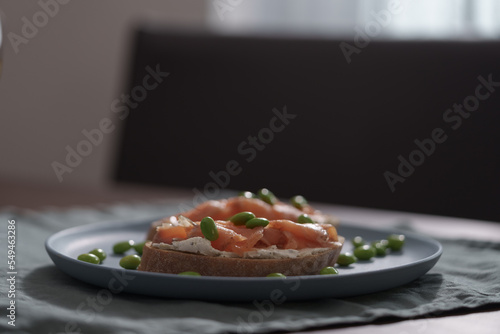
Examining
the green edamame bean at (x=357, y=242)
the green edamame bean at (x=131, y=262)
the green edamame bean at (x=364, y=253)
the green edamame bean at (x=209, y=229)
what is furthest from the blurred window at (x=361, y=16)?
the green edamame bean at (x=209, y=229)

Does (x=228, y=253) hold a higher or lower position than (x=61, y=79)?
lower

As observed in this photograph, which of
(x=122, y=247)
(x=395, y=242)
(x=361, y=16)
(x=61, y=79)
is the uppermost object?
(x=361, y=16)

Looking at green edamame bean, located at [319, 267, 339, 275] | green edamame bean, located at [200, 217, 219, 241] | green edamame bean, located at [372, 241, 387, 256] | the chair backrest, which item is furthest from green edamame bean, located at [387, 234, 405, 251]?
the chair backrest

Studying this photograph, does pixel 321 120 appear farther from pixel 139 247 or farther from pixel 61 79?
pixel 61 79

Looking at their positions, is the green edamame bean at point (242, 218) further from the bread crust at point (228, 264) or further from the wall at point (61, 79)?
the wall at point (61, 79)

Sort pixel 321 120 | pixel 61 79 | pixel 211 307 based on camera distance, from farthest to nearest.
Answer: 1. pixel 61 79
2. pixel 321 120
3. pixel 211 307

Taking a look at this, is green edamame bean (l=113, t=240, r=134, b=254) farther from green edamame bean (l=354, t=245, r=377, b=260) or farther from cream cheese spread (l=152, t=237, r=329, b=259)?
green edamame bean (l=354, t=245, r=377, b=260)

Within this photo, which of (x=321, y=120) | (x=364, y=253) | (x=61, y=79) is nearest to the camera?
(x=364, y=253)

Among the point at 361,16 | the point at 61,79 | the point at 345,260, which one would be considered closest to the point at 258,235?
the point at 345,260

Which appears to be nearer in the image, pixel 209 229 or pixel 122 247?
pixel 209 229
